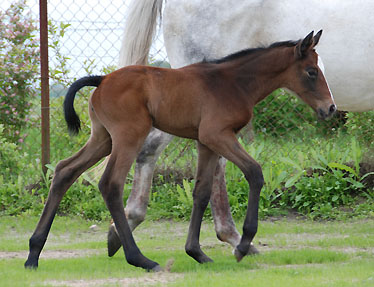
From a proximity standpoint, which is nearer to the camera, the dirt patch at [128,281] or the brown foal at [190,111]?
the dirt patch at [128,281]

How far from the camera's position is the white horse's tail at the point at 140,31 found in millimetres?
5629

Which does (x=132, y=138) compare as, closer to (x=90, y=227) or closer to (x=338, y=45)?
(x=338, y=45)

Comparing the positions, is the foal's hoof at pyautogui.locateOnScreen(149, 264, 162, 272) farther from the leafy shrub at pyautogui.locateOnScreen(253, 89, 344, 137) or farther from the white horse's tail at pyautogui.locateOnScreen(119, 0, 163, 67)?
the leafy shrub at pyautogui.locateOnScreen(253, 89, 344, 137)

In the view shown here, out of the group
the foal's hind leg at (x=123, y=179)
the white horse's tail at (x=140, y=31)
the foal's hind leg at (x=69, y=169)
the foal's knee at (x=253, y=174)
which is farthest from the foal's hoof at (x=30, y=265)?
the white horse's tail at (x=140, y=31)

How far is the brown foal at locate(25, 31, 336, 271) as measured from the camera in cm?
417

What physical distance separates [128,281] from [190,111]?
115 cm

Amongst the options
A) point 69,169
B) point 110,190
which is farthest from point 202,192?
point 69,169

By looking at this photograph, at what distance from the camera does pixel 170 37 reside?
5.36 metres

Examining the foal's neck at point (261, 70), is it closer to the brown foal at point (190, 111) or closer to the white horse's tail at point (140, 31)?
the brown foal at point (190, 111)

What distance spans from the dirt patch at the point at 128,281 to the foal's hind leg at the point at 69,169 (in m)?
0.57

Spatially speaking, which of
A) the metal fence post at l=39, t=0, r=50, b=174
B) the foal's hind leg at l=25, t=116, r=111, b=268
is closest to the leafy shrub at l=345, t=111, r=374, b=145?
the metal fence post at l=39, t=0, r=50, b=174

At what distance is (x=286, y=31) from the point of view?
5172 millimetres

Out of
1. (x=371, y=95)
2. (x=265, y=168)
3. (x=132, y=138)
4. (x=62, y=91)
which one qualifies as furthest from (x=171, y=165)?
(x=132, y=138)

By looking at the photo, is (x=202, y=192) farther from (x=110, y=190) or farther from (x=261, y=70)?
(x=261, y=70)
